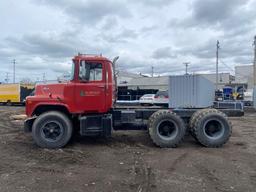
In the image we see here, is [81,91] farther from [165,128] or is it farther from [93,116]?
[165,128]

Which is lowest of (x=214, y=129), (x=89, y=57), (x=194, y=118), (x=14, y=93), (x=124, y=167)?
(x=124, y=167)

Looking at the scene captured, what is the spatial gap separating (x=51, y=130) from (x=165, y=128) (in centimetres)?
370

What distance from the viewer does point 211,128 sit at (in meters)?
11.2

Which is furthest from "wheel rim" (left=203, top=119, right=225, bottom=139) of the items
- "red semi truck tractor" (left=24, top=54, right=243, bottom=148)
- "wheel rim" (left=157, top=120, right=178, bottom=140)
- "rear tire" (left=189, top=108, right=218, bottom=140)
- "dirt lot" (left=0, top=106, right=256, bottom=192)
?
"wheel rim" (left=157, top=120, right=178, bottom=140)

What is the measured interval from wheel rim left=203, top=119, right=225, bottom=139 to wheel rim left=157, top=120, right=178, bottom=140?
3.53 ft

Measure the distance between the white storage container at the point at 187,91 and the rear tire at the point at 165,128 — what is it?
281 centimetres

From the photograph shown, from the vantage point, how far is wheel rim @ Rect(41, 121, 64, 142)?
33.8 ft

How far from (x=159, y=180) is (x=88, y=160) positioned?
8.30 feet

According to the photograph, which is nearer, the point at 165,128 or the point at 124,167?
the point at 124,167

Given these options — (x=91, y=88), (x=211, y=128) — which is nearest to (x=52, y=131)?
(x=91, y=88)

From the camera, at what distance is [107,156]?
9.40 m

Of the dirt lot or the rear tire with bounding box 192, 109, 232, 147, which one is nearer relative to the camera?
the dirt lot

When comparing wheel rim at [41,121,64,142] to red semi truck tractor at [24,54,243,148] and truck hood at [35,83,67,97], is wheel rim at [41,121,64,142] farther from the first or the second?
truck hood at [35,83,67,97]

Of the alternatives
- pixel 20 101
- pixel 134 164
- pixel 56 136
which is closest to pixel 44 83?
pixel 56 136
